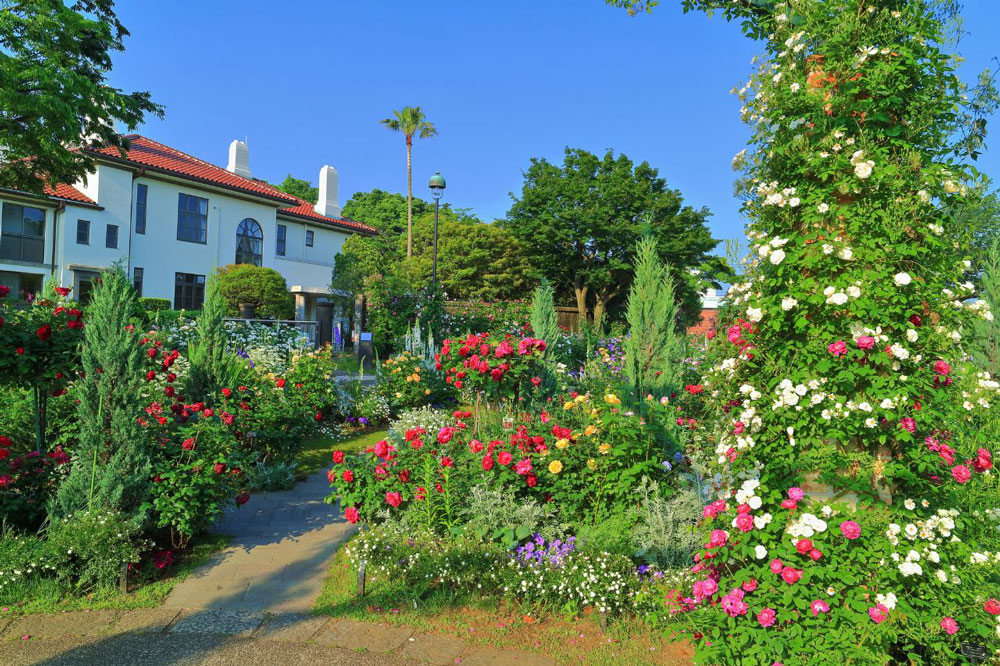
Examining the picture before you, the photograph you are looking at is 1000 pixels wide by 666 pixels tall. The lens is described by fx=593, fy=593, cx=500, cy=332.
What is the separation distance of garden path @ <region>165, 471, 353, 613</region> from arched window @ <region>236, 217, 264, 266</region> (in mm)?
23392

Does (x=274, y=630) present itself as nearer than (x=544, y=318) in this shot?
Yes

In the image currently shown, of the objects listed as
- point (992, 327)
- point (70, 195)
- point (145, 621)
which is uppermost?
point (70, 195)

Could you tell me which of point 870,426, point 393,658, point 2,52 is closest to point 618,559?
point 393,658

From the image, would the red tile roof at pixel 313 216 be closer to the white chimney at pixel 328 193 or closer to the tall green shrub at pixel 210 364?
the white chimney at pixel 328 193

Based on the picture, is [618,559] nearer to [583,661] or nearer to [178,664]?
[583,661]

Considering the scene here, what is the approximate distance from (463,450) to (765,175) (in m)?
2.93

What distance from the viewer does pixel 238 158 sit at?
1204 inches

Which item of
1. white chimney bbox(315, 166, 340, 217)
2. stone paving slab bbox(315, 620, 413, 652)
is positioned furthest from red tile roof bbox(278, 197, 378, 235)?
stone paving slab bbox(315, 620, 413, 652)

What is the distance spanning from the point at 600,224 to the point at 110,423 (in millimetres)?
28747

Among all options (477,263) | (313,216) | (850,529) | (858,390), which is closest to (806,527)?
(850,529)

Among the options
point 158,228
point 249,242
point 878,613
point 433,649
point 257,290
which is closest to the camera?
point 878,613

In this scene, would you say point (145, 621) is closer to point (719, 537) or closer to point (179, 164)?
point (719, 537)

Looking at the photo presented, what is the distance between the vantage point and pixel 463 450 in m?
4.72

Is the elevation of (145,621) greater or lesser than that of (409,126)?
lesser
